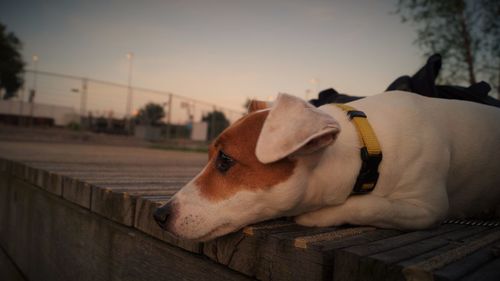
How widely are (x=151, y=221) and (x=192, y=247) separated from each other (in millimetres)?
369

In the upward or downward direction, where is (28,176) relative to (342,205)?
downward

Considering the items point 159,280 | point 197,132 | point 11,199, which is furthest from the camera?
point 197,132

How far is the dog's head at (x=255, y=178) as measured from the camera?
150 cm

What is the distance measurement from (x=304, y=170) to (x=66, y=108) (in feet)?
51.5

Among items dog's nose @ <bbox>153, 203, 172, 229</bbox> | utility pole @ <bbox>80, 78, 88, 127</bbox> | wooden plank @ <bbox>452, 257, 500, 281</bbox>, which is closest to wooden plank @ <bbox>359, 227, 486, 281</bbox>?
wooden plank @ <bbox>452, 257, 500, 281</bbox>

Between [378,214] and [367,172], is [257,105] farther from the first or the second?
[378,214]

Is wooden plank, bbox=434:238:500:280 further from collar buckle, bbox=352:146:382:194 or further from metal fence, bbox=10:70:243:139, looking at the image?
metal fence, bbox=10:70:243:139

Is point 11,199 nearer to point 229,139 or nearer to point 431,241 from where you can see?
point 229,139

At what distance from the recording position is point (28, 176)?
3.41m

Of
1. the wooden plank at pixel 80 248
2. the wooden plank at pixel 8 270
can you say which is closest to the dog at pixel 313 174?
the wooden plank at pixel 80 248

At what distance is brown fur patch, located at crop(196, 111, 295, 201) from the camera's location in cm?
162

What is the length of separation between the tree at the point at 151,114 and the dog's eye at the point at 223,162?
1622 centimetres

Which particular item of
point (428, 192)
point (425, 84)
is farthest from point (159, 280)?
point (425, 84)

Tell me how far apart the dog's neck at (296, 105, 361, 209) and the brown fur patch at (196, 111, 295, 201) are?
161 mm
